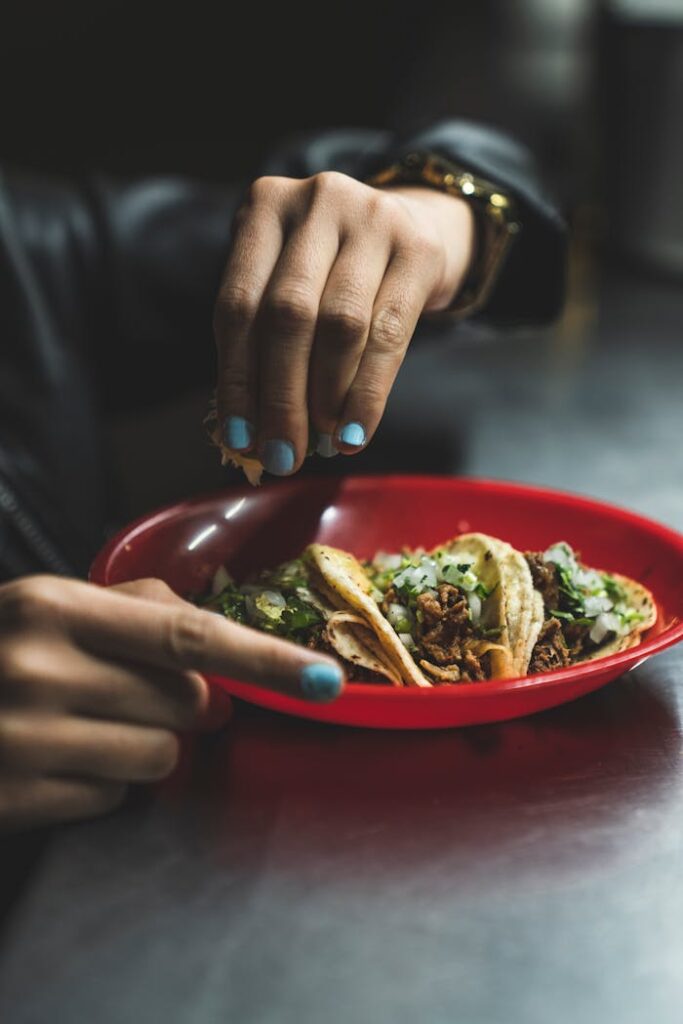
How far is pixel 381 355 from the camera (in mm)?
1038

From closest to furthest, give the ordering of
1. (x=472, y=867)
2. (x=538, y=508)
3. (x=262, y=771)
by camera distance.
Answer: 1. (x=472, y=867)
2. (x=262, y=771)
3. (x=538, y=508)

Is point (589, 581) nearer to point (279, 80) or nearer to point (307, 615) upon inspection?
point (307, 615)

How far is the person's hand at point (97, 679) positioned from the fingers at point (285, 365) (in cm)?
27

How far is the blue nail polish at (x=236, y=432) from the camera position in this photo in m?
1.00

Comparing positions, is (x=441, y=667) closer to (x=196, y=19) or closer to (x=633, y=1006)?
(x=633, y=1006)

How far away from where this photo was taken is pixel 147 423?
7.88 ft

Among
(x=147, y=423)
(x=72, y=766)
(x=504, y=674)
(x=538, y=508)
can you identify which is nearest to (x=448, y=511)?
(x=538, y=508)

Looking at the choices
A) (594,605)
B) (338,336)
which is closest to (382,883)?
(594,605)

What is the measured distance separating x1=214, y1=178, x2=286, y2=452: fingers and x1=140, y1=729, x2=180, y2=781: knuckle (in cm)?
31

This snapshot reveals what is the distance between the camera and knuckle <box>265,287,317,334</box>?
3.26 feet

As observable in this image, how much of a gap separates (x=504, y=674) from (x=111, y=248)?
55.0 inches

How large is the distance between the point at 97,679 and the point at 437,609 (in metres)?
0.33

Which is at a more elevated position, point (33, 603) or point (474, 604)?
point (33, 603)

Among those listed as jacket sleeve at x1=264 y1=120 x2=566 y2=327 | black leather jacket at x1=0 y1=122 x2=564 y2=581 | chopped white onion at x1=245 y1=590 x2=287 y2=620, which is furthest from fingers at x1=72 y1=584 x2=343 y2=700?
jacket sleeve at x1=264 y1=120 x2=566 y2=327
